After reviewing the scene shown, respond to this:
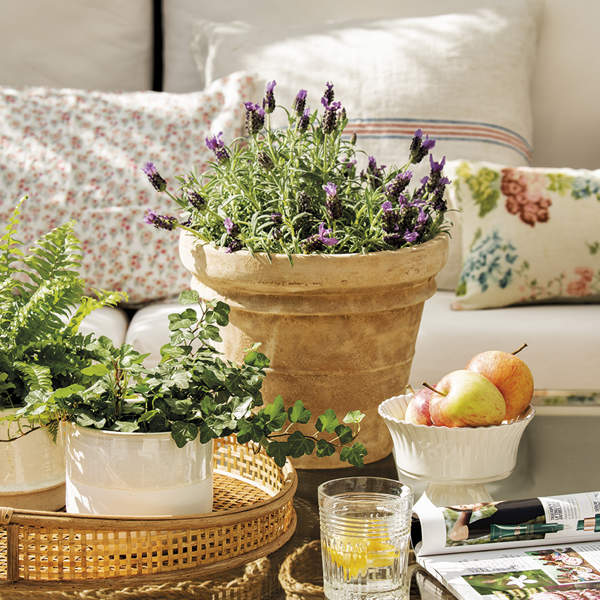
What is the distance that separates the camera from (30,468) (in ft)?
2.58

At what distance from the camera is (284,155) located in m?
1.02

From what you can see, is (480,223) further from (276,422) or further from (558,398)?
(276,422)

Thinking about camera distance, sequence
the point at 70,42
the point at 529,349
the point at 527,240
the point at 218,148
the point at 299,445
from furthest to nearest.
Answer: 1. the point at 70,42
2. the point at 527,240
3. the point at 529,349
4. the point at 218,148
5. the point at 299,445

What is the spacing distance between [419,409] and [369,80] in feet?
4.62

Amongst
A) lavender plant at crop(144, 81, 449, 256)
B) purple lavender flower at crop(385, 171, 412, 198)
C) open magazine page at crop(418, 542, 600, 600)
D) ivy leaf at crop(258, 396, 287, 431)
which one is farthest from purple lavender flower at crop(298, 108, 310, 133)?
open magazine page at crop(418, 542, 600, 600)

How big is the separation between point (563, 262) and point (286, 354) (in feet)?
3.87

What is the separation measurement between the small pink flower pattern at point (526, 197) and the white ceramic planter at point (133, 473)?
138 cm

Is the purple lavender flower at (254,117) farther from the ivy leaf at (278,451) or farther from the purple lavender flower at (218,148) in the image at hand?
the ivy leaf at (278,451)

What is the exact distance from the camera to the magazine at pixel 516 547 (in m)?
0.67

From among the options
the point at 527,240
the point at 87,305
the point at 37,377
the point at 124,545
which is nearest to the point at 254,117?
the point at 87,305

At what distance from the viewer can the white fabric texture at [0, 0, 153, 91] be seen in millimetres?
2330

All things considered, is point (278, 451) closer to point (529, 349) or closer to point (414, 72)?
point (529, 349)

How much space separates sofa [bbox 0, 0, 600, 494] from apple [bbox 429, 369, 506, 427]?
89cm

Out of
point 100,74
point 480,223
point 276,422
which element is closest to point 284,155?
point 276,422
